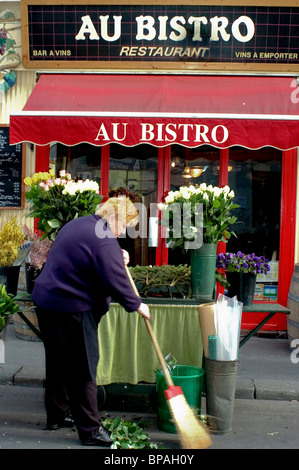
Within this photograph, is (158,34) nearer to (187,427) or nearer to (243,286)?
(243,286)

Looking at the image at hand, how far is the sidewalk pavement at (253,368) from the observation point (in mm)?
5023

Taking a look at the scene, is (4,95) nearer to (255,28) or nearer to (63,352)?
(255,28)

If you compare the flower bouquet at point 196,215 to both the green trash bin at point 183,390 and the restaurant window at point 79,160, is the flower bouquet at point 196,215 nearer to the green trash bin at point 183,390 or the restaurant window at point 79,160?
the green trash bin at point 183,390

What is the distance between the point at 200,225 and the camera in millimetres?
4520

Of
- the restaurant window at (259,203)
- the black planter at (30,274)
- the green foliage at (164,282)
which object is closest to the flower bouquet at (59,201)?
the black planter at (30,274)

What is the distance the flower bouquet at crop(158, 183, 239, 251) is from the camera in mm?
4527

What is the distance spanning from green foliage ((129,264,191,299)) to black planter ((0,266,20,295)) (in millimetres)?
1295

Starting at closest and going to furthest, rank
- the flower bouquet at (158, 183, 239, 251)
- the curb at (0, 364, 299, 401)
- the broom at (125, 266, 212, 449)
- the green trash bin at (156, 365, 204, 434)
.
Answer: the broom at (125, 266, 212, 449) → the green trash bin at (156, 365, 204, 434) → the flower bouquet at (158, 183, 239, 251) → the curb at (0, 364, 299, 401)

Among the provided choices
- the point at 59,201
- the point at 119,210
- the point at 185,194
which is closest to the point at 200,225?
the point at 185,194

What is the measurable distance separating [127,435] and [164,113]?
3528 millimetres

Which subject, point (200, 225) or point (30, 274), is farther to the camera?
point (30, 274)

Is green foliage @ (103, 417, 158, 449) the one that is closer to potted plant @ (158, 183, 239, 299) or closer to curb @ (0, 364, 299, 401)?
potted plant @ (158, 183, 239, 299)

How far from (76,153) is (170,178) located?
138cm

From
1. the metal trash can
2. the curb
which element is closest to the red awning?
the curb
